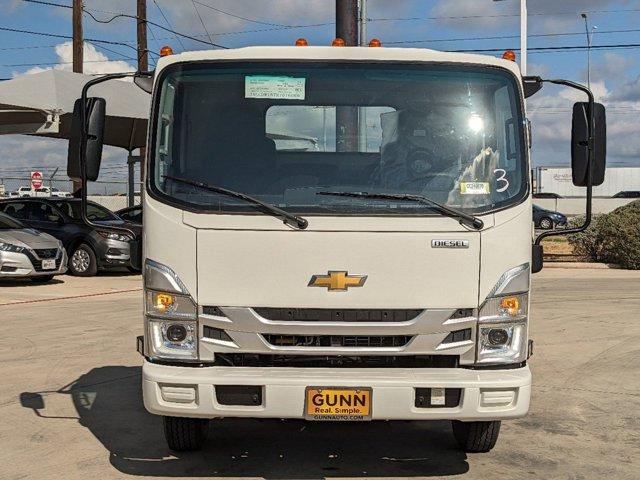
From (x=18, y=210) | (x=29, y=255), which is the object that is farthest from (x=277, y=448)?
(x=18, y=210)

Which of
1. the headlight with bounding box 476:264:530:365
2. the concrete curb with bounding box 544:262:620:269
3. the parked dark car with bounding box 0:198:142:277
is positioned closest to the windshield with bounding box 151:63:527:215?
the headlight with bounding box 476:264:530:365

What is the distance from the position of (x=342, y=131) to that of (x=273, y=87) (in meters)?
0.49

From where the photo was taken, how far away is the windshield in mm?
5297

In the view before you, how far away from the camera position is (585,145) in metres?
5.52

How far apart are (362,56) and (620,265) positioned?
1734 cm

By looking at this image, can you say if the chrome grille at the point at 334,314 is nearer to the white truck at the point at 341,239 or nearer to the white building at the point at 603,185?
the white truck at the point at 341,239

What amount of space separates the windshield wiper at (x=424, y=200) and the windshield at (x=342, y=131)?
5cm

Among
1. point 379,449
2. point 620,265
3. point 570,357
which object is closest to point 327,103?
point 379,449

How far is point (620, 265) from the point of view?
21.4 m

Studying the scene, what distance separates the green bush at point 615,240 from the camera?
2102cm

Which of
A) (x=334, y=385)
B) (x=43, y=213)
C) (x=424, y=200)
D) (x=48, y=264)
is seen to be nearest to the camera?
(x=334, y=385)

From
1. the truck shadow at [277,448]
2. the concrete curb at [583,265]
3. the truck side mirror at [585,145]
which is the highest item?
the truck side mirror at [585,145]

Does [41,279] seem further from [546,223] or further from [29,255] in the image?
[546,223]

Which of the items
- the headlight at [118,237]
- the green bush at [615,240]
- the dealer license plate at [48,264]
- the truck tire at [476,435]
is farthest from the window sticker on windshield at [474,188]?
the green bush at [615,240]
